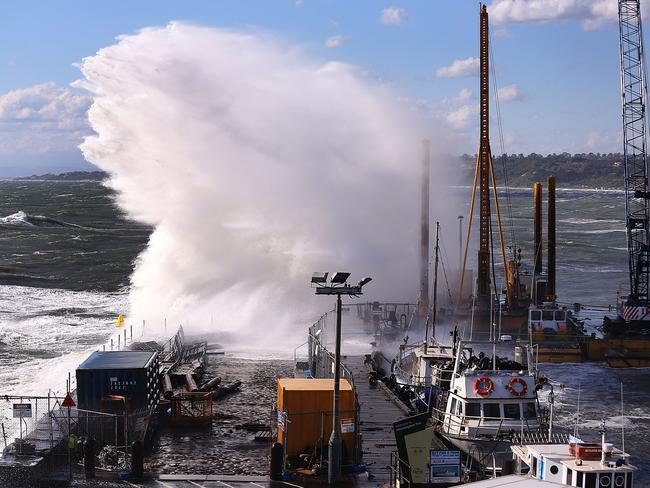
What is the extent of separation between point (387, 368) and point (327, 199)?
2859 cm

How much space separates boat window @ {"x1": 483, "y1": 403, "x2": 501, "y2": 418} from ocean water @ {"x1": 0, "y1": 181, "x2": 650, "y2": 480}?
199 inches

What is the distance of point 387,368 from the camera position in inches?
1815

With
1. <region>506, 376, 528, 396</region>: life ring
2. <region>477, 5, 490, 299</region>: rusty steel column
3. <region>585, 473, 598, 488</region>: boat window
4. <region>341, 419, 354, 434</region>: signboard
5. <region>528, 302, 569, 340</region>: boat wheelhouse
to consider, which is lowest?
<region>341, 419, 354, 434</region>: signboard

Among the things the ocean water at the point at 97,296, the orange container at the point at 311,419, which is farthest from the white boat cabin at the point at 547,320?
the orange container at the point at 311,419

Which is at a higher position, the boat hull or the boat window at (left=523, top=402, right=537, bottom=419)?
the boat window at (left=523, top=402, right=537, bottom=419)

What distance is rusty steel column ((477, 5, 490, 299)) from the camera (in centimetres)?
6159

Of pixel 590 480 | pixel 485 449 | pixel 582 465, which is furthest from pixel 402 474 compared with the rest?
pixel 590 480

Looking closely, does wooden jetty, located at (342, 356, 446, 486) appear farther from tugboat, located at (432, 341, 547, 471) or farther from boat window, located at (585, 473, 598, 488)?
boat window, located at (585, 473, 598, 488)

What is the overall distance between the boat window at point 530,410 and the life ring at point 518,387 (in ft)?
1.15

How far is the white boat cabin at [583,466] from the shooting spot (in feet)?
63.0

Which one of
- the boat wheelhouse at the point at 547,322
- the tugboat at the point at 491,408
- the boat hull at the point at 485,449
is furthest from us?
the boat wheelhouse at the point at 547,322

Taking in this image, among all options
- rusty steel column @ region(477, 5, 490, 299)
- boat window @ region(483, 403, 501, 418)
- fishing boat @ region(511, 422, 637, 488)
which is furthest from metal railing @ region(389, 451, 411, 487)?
rusty steel column @ region(477, 5, 490, 299)

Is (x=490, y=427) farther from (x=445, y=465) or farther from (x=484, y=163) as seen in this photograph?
(x=484, y=163)

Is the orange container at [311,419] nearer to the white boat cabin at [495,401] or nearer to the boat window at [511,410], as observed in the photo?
the white boat cabin at [495,401]
